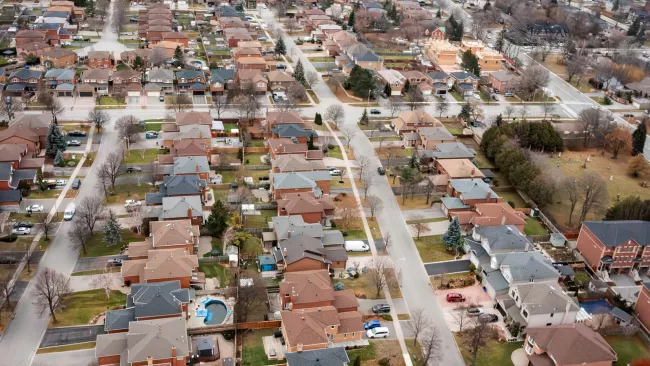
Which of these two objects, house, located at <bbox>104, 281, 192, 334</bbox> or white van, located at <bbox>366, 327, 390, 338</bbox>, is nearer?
house, located at <bbox>104, 281, 192, 334</bbox>

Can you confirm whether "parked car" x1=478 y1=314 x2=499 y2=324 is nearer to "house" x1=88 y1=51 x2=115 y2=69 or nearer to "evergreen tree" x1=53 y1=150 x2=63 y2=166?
"evergreen tree" x1=53 y1=150 x2=63 y2=166

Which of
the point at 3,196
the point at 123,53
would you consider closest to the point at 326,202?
the point at 3,196

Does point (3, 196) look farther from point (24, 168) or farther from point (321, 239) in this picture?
point (321, 239)

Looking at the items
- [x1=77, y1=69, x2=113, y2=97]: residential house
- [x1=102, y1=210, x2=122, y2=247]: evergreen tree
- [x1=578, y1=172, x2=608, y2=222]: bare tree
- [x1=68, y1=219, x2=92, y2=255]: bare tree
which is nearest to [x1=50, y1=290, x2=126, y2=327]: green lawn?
[x1=102, y1=210, x2=122, y2=247]: evergreen tree

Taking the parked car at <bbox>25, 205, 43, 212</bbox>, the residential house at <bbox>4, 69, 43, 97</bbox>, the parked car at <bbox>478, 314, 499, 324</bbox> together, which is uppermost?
the residential house at <bbox>4, 69, 43, 97</bbox>

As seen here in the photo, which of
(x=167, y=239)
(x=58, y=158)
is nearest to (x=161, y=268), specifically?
(x=167, y=239)

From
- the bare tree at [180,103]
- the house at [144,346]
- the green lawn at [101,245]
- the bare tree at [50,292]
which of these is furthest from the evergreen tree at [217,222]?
the bare tree at [180,103]
